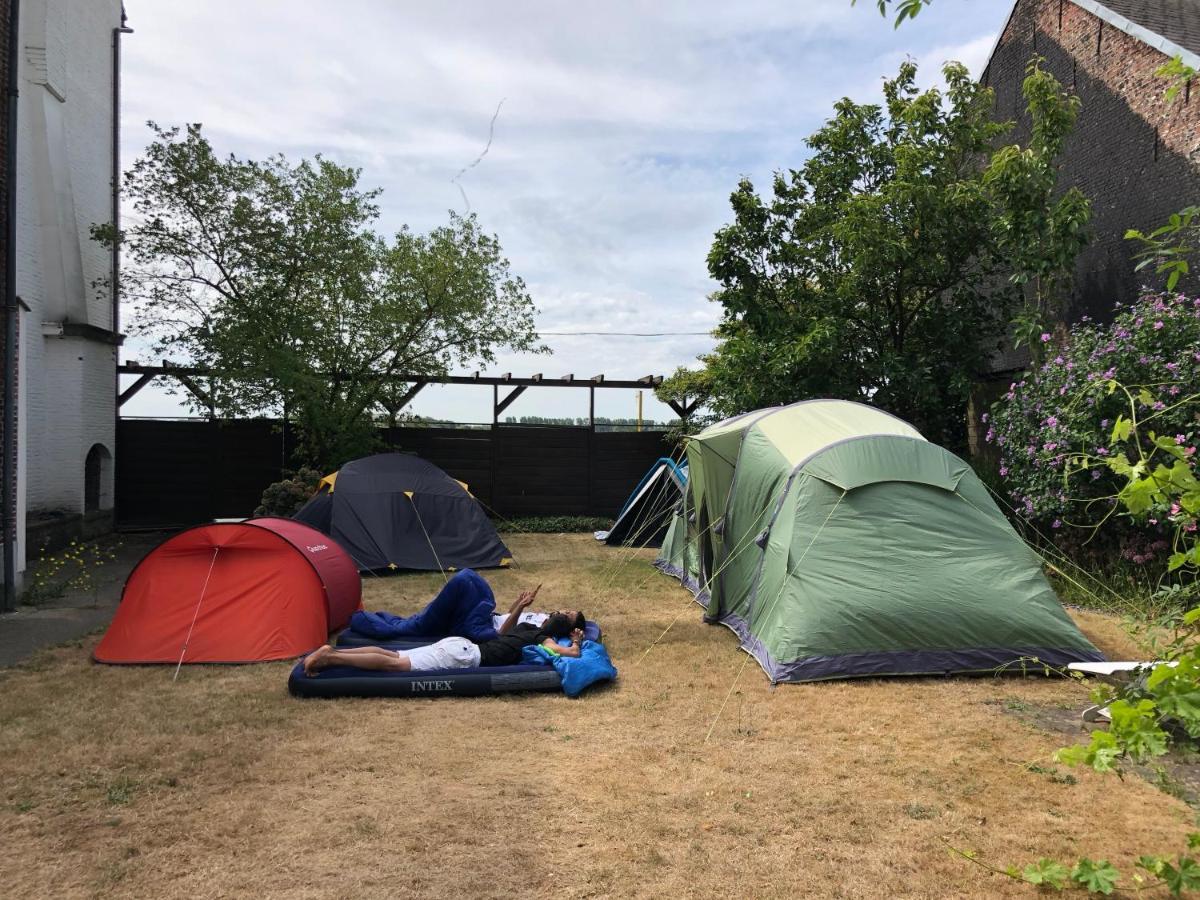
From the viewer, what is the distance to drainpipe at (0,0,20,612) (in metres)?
7.64

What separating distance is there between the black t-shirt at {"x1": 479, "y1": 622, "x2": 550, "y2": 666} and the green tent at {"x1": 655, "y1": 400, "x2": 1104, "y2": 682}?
1.65 m

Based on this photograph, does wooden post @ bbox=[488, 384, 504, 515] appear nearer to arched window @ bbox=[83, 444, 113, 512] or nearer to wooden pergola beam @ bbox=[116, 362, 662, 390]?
wooden pergola beam @ bbox=[116, 362, 662, 390]

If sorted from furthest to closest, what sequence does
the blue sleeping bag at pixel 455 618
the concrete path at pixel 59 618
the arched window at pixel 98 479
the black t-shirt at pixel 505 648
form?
the arched window at pixel 98 479
the concrete path at pixel 59 618
the blue sleeping bag at pixel 455 618
the black t-shirt at pixel 505 648

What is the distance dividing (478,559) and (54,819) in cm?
679

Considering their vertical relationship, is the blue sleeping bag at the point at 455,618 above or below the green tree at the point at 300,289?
below

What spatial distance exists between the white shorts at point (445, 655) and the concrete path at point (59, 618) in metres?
2.99

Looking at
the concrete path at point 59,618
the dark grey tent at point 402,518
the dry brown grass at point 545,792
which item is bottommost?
the concrete path at point 59,618

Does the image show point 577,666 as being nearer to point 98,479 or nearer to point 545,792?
point 545,792

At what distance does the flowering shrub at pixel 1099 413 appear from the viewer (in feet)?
22.1

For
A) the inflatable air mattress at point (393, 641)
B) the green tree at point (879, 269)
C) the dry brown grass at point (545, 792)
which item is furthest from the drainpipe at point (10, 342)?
the green tree at point (879, 269)

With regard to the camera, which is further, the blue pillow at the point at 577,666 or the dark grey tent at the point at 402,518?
the dark grey tent at the point at 402,518

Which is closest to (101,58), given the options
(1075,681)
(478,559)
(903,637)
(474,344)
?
(474,344)

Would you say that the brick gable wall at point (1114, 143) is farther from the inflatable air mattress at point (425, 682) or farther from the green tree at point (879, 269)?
the inflatable air mattress at point (425, 682)

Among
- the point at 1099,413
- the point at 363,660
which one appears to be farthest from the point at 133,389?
the point at 1099,413
